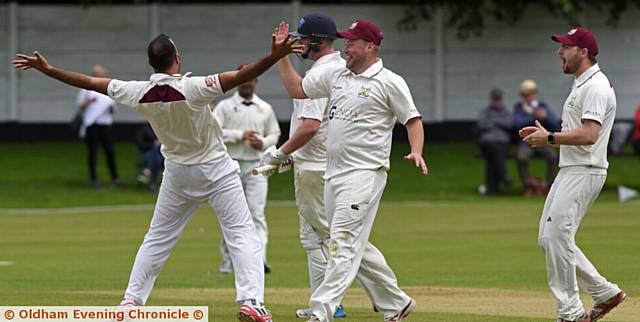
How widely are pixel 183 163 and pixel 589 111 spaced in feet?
10.6

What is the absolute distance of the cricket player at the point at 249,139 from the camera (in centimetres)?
1588

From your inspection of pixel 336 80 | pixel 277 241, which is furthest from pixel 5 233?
pixel 336 80

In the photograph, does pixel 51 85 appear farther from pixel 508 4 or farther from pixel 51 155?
pixel 508 4

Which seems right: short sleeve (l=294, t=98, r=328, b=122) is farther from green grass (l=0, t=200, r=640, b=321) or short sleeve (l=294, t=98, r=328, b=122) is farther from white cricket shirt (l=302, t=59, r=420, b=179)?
green grass (l=0, t=200, r=640, b=321)

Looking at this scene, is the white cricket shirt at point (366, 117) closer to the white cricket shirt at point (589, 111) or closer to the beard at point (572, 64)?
the white cricket shirt at point (589, 111)

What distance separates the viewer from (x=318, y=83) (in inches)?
415

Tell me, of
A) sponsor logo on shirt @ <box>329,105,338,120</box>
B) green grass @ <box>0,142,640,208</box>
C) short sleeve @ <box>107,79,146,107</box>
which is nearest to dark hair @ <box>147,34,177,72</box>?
short sleeve @ <box>107,79,146,107</box>

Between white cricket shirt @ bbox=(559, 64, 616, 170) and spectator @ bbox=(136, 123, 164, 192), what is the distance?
56.3 ft

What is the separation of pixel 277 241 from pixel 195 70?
13853mm

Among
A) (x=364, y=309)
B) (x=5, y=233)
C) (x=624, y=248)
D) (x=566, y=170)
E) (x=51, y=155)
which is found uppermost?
(x=566, y=170)

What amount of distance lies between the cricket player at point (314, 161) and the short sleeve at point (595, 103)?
2059 mm

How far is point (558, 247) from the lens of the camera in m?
10.5

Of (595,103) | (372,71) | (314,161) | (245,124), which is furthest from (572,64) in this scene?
(245,124)

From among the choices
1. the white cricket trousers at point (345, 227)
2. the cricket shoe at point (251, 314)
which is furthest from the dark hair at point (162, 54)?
the cricket shoe at point (251, 314)
